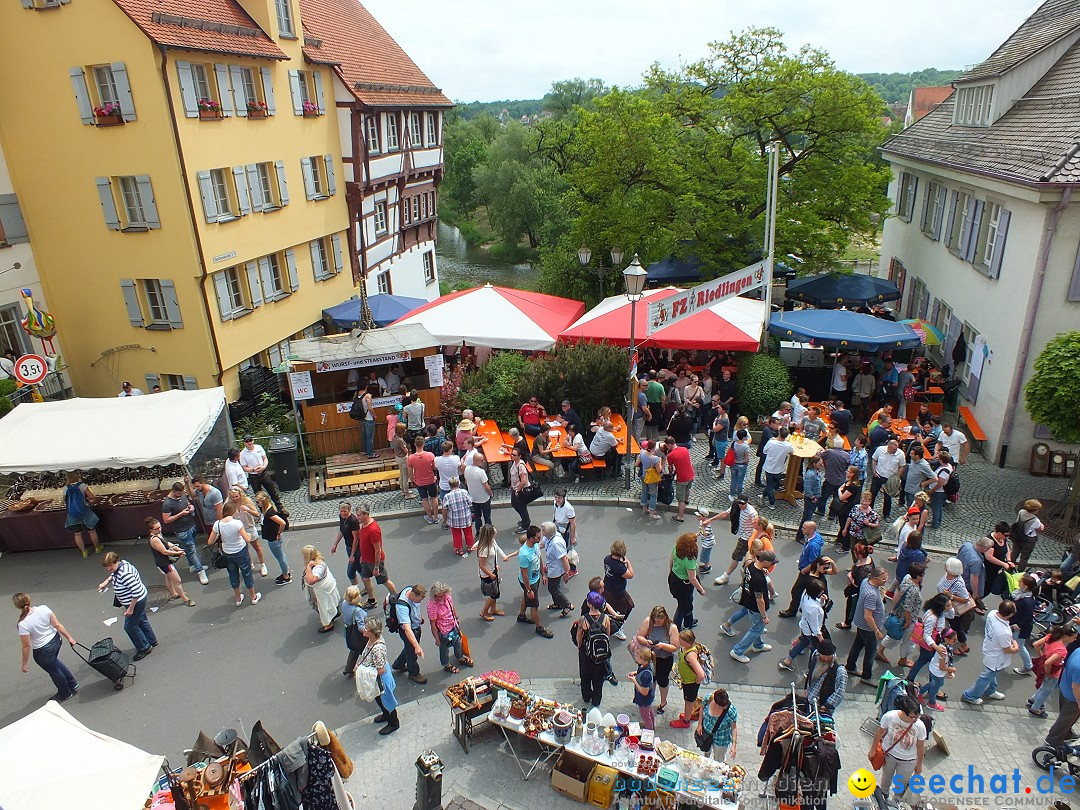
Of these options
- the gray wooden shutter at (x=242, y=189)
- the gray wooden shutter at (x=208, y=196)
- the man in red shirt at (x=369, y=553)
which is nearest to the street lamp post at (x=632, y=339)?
the man in red shirt at (x=369, y=553)

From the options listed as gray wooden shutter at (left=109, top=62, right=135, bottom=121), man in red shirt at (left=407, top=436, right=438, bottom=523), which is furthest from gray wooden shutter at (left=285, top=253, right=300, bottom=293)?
man in red shirt at (left=407, top=436, right=438, bottom=523)

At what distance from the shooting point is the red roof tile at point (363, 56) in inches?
871

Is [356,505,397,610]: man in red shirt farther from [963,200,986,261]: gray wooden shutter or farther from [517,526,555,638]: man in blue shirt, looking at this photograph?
[963,200,986,261]: gray wooden shutter

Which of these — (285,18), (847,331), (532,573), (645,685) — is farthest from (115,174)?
(847,331)

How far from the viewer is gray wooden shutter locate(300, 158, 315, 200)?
20.6 m

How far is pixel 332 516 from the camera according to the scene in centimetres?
1252

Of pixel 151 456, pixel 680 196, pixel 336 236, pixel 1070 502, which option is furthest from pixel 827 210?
pixel 151 456

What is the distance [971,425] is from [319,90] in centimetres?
1972

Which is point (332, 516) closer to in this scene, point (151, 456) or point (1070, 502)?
point (151, 456)

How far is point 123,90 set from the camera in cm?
1508

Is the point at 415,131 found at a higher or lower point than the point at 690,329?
higher

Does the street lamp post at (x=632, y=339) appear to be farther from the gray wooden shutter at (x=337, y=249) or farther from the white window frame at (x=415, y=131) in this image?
the white window frame at (x=415, y=131)

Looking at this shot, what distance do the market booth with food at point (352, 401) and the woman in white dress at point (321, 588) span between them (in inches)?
164

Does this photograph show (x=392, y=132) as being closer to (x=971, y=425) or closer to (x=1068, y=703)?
(x=971, y=425)
